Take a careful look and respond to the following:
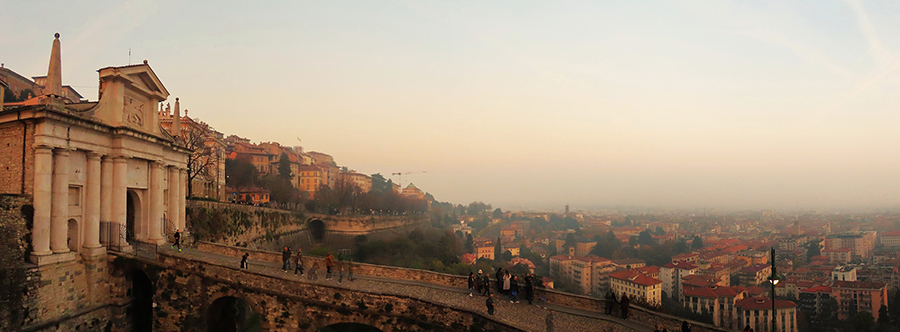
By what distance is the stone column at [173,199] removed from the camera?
21.1 meters

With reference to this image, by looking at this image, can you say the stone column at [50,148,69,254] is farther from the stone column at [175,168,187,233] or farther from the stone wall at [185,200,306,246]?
the stone wall at [185,200,306,246]

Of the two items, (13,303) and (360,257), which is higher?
(13,303)

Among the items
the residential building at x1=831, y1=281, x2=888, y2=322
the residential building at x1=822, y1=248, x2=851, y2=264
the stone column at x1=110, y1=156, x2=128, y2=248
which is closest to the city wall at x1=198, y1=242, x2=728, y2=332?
the stone column at x1=110, y1=156, x2=128, y2=248

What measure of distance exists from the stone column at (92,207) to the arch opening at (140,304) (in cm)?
186

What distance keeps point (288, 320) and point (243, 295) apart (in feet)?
5.83

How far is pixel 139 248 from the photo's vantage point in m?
17.3

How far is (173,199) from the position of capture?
21219 millimetres

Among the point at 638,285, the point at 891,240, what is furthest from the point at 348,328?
the point at 891,240

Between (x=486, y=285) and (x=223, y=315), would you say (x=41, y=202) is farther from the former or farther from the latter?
(x=486, y=285)

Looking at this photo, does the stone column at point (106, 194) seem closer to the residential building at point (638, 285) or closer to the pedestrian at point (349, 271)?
the pedestrian at point (349, 271)

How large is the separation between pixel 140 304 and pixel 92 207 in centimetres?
435

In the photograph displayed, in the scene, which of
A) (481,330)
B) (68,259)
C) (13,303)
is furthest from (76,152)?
(481,330)

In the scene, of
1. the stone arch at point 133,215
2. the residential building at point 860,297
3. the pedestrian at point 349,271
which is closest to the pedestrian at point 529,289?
the pedestrian at point 349,271

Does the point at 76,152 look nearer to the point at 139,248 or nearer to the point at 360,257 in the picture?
the point at 139,248
